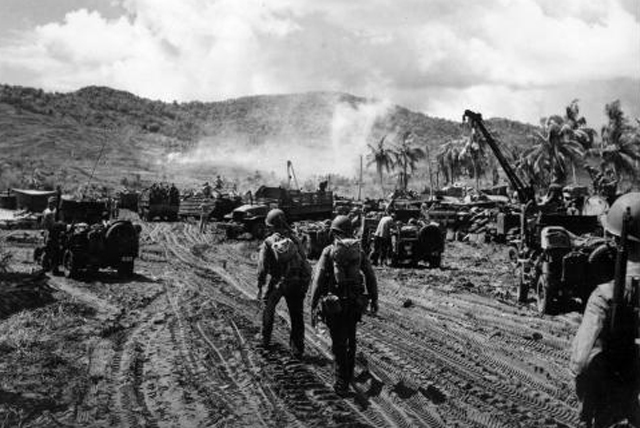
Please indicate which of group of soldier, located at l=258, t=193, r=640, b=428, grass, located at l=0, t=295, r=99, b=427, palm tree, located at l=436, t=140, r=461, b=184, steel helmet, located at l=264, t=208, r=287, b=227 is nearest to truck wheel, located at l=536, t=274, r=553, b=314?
group of soldier, located at l=258, t=193, r=640, b=428

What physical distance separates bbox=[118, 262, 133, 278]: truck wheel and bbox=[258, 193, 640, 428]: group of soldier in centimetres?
798

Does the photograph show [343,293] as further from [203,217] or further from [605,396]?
[203,217]

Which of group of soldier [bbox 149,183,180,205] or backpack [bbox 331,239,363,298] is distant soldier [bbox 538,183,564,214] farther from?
group of soldier [bbox 149,183,180,205]

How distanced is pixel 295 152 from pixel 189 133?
15.7 metres

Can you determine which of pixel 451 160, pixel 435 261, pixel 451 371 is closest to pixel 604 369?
pixel 451 371

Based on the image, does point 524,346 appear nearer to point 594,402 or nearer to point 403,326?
point 403,326

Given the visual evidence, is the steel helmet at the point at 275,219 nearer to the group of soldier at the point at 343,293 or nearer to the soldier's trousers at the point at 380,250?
the group of soldier at the point at 343,293

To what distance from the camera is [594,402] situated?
11.3 feet

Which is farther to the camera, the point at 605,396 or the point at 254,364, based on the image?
the point at 254,364

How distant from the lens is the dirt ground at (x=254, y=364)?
6348mm

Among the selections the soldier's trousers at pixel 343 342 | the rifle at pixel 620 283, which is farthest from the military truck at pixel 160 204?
the rifle at pixel 620 283

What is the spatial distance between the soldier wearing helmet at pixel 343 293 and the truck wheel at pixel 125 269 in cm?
990

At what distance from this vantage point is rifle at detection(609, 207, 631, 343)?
3238 millimetres

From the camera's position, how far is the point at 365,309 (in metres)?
6.89
